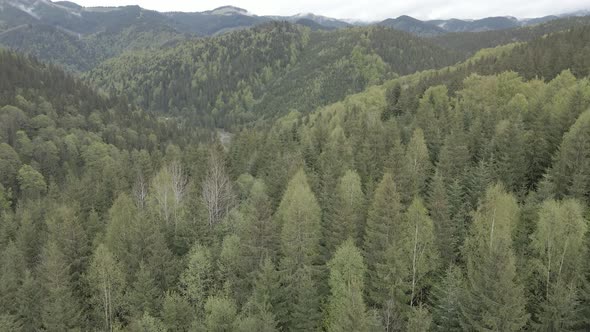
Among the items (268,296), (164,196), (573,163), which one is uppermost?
(573,163)

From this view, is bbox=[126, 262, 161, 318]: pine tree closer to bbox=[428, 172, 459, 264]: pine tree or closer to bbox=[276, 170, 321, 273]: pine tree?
bbox=[276, 170, 321, 273]: pine tree

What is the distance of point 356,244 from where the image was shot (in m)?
57.8

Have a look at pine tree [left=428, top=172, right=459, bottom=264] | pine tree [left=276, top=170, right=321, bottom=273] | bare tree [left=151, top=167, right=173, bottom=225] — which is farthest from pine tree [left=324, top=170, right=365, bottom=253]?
bare tree [left=151, top=167, right=173, bottom=225]

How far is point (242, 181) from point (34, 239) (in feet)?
134

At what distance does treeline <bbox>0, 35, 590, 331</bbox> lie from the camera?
43125mm

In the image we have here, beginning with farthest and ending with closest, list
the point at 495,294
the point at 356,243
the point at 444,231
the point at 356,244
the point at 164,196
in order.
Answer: the point at 164,196 → the point at 356,244 → the point at 356,243 → the point at 444,231 → the point at 495,294

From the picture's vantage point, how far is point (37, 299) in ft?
206

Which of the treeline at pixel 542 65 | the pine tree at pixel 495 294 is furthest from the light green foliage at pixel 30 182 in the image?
the pine tree at pixel 495 294

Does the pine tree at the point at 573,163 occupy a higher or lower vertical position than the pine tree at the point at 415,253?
higher

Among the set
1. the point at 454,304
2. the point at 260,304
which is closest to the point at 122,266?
the point at 260,304

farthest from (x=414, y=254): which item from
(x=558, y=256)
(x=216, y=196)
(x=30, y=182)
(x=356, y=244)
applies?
(x=30, y=182)

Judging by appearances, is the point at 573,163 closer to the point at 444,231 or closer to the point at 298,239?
the point at 444,231

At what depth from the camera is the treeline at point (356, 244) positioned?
43125 mm

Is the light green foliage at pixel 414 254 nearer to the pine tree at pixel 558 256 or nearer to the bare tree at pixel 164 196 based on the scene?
the pine tree at pixel 558 256
